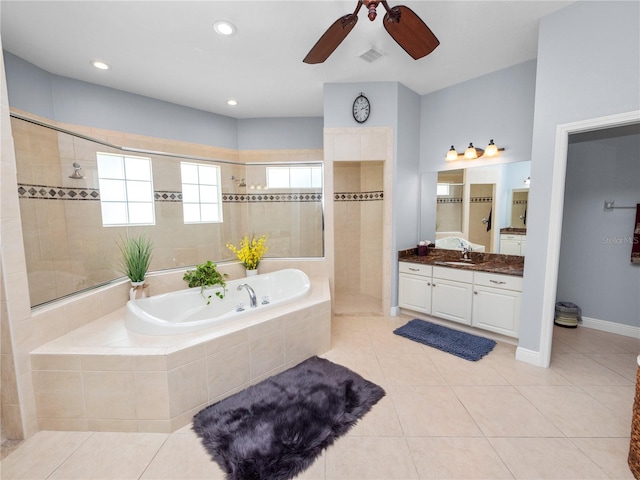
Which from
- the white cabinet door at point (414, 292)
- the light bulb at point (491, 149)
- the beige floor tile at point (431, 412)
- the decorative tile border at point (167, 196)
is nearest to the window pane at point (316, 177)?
the white cabinet door at point (414, 292)

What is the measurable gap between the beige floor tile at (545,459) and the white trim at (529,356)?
34.5 inches

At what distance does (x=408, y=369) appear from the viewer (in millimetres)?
2355

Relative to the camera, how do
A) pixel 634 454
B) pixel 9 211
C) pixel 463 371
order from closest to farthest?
pixel 634 454
pixel 9 211
pixel 463 371

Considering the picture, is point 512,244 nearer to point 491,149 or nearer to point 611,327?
point 491,149

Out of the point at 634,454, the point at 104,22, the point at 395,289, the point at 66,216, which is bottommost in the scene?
the point at 634,454

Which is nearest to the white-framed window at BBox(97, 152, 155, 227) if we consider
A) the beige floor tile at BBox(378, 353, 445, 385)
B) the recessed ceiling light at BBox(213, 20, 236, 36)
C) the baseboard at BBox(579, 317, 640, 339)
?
the recessed ceiling light at BBox(213, 20, 236, 36)

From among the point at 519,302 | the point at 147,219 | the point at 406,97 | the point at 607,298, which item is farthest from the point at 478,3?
the point at 147,219

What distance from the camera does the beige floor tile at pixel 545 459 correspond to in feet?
4.59

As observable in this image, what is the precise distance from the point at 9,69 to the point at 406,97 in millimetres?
4042

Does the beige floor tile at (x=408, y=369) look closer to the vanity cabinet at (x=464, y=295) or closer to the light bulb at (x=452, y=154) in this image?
the vanity cabinet at (x=464, y=295)

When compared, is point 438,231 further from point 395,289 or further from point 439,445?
point 439,445

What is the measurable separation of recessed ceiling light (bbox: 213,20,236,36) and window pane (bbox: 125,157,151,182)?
172 centimetres

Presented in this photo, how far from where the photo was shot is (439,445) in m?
1.59

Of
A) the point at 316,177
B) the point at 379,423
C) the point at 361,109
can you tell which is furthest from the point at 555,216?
the point at 316,177
